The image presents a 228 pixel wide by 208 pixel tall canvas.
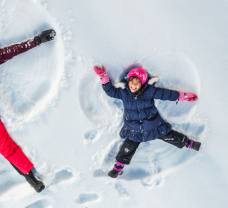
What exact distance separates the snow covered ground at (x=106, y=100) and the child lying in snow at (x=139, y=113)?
82 millimetres

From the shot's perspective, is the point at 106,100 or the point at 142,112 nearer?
the point at 142,112

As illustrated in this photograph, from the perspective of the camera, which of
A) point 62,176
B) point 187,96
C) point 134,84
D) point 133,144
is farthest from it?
point 62,176

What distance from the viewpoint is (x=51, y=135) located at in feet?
9.31

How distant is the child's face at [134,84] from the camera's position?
257 cm

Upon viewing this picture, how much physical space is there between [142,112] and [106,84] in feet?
0.95

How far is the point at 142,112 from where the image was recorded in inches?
106

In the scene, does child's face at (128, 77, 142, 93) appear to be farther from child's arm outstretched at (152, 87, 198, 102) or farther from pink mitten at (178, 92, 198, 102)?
pink mitten at (178, 92, 198, 102)

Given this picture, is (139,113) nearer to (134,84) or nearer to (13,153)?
(134,84)

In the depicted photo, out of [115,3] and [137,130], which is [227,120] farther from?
[115,3]

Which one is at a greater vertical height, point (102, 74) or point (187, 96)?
point (102, 74)

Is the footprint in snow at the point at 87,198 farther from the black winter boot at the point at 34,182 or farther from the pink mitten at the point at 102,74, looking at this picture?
the pink mitten at the point at 102,74

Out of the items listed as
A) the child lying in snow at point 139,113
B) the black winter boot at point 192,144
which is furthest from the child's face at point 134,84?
the black winter boot at point 192,144

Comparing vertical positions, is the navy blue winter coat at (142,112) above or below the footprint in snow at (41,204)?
above

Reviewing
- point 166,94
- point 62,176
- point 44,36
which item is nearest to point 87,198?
point 62,176
